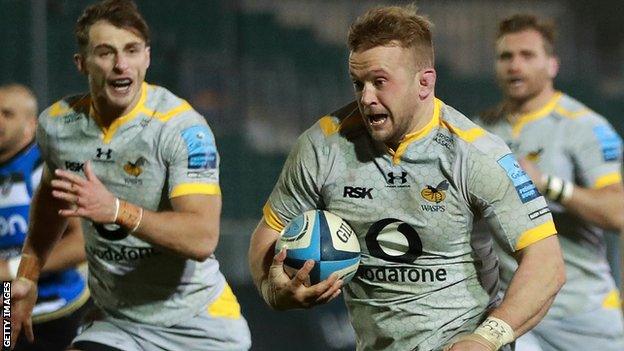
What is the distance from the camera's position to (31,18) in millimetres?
8797

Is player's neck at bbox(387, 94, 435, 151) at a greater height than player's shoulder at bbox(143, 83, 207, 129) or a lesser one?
greater

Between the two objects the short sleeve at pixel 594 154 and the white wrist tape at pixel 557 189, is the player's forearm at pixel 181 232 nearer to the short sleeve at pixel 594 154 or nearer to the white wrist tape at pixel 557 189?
the white wrist tape at pixel 557 189

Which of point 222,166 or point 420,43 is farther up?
point 420,43

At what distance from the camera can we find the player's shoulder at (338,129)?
446 cm

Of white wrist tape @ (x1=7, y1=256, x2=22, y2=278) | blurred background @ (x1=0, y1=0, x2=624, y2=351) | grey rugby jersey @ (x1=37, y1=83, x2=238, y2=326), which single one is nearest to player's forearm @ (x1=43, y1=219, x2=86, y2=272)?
white wrist tape @ (x1=7, y1=256, x2=22, y2=278)

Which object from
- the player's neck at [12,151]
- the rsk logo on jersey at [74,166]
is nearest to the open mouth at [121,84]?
the rsk logo on jersey at [74,166]

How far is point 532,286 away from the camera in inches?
162

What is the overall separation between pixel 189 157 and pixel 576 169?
7.44 feet

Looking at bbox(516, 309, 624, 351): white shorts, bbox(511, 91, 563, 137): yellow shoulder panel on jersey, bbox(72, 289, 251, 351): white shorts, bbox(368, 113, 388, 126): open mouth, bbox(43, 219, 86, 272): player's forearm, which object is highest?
bbox(368, 113, 388, 126): open mouth

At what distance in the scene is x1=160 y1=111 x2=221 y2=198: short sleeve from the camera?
4980 millimetres

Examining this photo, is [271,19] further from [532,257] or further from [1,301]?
[532,257]

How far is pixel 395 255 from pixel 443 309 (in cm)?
24

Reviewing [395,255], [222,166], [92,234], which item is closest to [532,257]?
[395,255]

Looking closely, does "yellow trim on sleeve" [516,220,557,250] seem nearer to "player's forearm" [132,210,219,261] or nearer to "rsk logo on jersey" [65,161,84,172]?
"player's forearm" [132,210,219,261]
